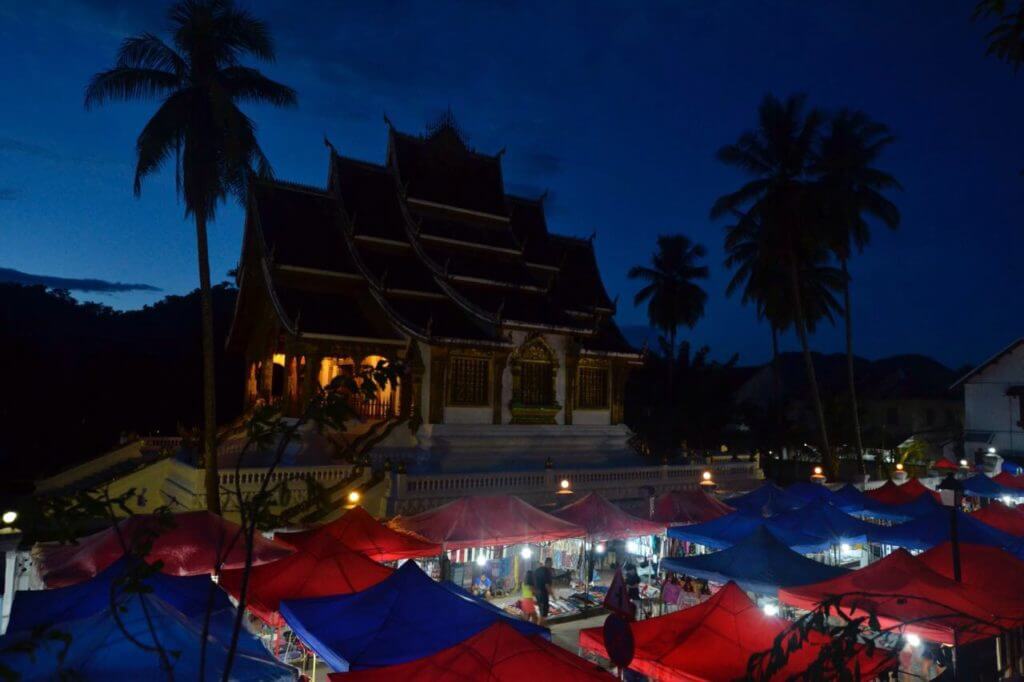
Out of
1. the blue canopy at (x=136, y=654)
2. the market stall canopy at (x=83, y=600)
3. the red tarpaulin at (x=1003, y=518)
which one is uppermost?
the blue canopy at (x=136, y=654)

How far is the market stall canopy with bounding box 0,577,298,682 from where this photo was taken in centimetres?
625

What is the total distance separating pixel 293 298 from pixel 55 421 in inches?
596

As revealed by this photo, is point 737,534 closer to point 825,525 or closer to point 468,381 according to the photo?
point 825,525

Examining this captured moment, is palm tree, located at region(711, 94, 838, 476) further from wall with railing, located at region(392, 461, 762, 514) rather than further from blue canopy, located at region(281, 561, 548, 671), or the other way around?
blue canopy, located at region(281, 561, 548, 671)

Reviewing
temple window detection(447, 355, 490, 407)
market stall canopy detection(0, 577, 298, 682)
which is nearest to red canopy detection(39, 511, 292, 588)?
market stall canopy detection(0, 577, 298, 682)

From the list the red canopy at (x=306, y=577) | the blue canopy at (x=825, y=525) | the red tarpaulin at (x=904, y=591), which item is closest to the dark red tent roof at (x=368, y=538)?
the red canopy at (x=306, y=577)

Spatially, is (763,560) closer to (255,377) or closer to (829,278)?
(255,377)

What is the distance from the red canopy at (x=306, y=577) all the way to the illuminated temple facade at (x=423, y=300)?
11012mm

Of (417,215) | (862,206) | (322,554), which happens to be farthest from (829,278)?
(322,554)

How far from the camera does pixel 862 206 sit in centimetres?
3384

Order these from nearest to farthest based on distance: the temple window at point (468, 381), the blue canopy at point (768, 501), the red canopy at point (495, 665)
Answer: the red canopy at point (495, 665)
the blue canopy at point (768, 501)
the temple window at point (468, 381)

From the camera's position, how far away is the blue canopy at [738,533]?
15.6m

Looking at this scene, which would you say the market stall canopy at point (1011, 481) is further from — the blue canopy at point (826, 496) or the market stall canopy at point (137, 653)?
the market stall canopy at point (137, 653)

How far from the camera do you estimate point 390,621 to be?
8711 millimetres
